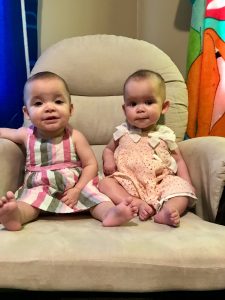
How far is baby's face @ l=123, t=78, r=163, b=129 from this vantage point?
152cm

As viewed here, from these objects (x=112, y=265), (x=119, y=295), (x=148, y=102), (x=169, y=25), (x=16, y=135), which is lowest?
(x=119, y=295)

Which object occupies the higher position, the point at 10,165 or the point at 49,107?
the point at 49,107

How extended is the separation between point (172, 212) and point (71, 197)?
13.8 inches

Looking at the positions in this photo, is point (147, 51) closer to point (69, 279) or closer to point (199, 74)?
point (199, 74)

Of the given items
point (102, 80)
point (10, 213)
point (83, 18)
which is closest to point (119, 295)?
point (10, 213)

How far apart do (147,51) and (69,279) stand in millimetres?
1085

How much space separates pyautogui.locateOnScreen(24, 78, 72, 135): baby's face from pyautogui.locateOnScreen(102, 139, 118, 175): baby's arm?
210mm

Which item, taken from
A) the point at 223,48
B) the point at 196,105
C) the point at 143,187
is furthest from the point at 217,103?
the point at 143,187

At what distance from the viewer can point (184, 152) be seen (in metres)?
1.55

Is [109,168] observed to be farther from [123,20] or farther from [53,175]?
[123,20]

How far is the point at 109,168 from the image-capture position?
5.00 feet

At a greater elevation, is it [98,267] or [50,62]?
[50,62]

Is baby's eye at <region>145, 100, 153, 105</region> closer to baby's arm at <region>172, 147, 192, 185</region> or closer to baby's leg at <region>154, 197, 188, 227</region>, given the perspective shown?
baby's arm at <region>172, 147, 192, 185</region>

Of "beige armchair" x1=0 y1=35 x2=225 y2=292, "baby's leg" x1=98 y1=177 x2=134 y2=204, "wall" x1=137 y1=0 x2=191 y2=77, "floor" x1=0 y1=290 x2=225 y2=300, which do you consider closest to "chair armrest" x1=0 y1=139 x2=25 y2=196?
"beige armchair" x1=0 y1=35 x2=225 y2=292
